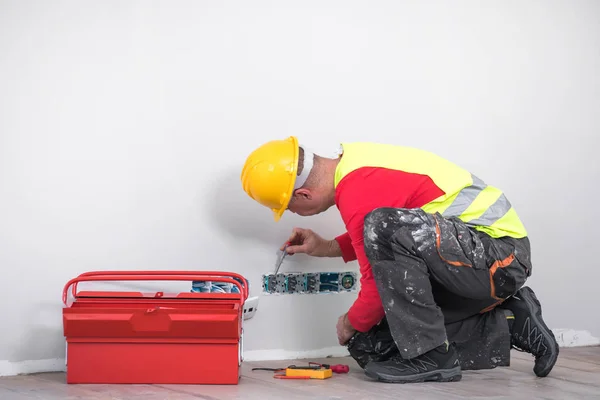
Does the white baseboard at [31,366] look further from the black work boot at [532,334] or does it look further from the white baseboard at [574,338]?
the white baseboard at [574,338]

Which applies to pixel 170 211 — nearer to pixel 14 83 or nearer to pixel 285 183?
pixel 285 183

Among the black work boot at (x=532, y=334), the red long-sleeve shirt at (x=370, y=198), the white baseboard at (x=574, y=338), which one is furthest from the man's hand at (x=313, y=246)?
the white baseboard at (x=574, y=338)

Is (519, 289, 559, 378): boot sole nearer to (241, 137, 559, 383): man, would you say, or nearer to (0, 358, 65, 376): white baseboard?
(241, 137, 559, 383): man

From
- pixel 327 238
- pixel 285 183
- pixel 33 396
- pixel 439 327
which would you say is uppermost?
pixel 285 183

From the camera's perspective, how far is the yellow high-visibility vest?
7.28 feet

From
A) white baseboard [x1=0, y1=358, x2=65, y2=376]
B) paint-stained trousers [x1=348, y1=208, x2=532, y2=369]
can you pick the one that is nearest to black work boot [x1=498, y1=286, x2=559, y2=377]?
paint-stained trousers [x1=348, y1=208, x2=532, y2=369]

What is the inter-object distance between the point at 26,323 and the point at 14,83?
0.75 meters

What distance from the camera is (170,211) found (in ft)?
8.20

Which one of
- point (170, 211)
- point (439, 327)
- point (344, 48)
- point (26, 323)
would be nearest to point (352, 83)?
point (344, 48)

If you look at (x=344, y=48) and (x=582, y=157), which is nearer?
(x=344, y=48)

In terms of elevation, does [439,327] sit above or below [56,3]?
below

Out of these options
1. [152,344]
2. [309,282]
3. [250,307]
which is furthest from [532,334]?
[152,344]

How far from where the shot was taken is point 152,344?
208 cm

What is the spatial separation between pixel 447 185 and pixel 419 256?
26 cm
